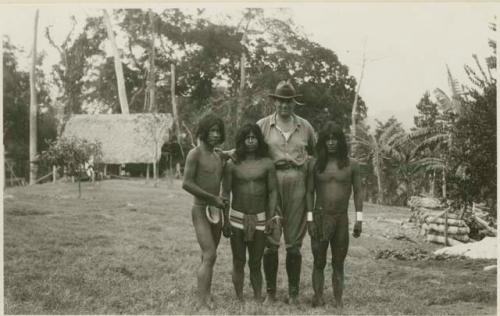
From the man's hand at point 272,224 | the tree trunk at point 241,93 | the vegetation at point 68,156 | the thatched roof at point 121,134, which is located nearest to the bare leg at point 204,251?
the man's hand at point 272,224

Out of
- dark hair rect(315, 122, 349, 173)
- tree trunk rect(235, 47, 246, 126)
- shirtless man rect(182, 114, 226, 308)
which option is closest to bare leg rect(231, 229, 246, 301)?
shirtless man rect(182, 114, 226, 308)

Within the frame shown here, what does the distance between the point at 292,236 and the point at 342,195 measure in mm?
567

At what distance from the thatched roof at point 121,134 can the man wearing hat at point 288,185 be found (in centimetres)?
1612

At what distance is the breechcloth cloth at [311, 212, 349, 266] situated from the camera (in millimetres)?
4938

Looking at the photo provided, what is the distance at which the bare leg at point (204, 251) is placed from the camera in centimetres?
472

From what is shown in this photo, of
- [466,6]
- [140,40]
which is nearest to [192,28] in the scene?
[140,40]

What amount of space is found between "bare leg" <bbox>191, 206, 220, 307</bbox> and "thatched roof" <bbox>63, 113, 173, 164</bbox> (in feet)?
53.7

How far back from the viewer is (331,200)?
4.95 meters

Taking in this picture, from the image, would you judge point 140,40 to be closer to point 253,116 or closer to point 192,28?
point 192,28

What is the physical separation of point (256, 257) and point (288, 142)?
106cm

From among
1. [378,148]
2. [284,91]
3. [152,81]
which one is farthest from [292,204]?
[152,81]

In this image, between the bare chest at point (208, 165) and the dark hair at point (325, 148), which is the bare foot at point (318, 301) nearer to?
the dark hair at point (325, 148)

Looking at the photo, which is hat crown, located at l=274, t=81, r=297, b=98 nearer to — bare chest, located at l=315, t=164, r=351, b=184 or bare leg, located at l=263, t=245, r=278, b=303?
bare chest, located at l=315, t=164, r=351, b=184

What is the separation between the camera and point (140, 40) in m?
21.2
